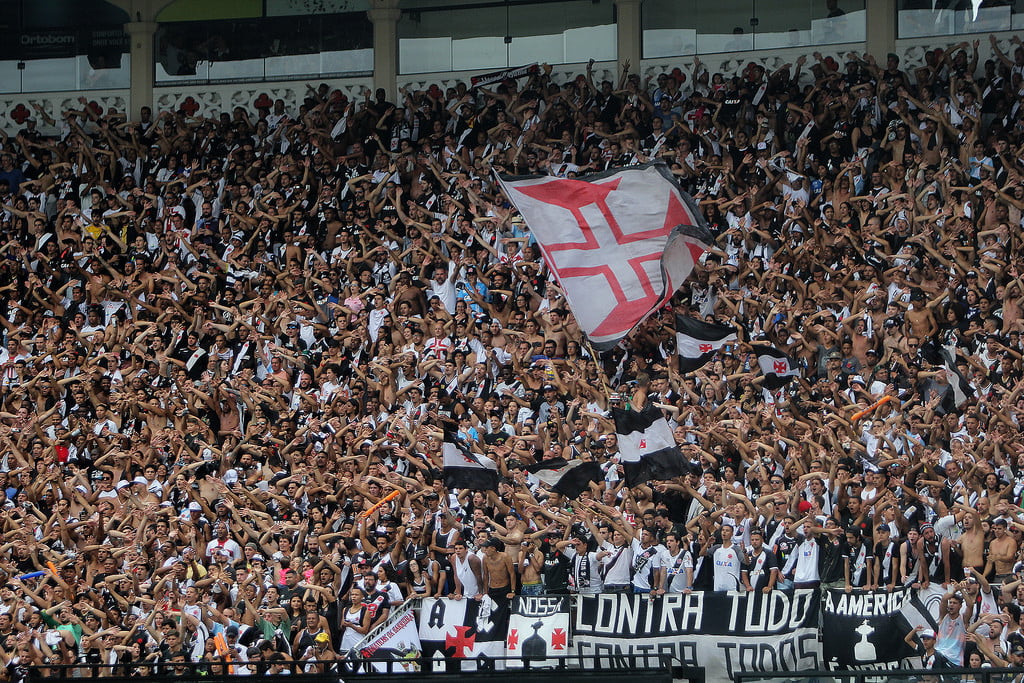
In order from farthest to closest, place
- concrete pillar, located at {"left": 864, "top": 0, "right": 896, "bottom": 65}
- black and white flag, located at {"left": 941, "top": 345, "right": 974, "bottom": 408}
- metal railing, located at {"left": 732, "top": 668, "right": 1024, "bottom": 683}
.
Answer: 1. concrete pillar, located at {"left": 864, "top": 0, "right": 896, "bottom": 65}
2. black and white flag, located at {"left": 941, "top": 345, "right": 974, "bottom": 408}
3. metal railing, located at {"left": 732, "top": 668, "right": 1024, "bottom": 683}

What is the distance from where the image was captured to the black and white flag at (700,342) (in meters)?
21.3

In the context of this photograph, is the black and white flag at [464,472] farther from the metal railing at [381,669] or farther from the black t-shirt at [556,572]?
the metal railing at [381,669]

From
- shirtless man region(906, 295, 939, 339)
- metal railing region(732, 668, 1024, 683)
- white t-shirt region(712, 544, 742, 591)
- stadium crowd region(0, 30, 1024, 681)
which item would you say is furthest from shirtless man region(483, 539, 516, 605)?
shirtless man region(906, 295, 939, 339)

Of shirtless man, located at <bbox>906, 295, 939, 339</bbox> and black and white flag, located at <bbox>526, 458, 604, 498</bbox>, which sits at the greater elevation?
shirtless man, located at <bbox>906, 295, 939, 339</bbox>

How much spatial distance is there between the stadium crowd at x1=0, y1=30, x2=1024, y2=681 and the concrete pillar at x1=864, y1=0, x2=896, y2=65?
0.62 m

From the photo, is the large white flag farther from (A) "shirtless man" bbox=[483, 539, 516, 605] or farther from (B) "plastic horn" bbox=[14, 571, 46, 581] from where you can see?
(B) "plastic horn" bbox=[14, 571, 46, 581]

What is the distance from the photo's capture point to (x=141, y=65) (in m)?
30.0

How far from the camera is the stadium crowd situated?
1823 centimetres

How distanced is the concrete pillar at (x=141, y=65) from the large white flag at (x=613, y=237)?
348 inches

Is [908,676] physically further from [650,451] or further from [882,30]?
[882,30]

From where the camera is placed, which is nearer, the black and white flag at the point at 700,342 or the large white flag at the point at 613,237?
the black and white flag at the point at 700,342

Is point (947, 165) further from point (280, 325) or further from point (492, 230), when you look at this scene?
point (280, 325)

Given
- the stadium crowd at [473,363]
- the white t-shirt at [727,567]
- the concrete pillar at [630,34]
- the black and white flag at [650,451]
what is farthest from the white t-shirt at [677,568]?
the concrete pillar at [630,34]

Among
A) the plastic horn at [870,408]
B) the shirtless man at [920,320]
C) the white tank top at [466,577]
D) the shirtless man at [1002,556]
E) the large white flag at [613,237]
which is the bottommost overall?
the white tank top at [466,577]
